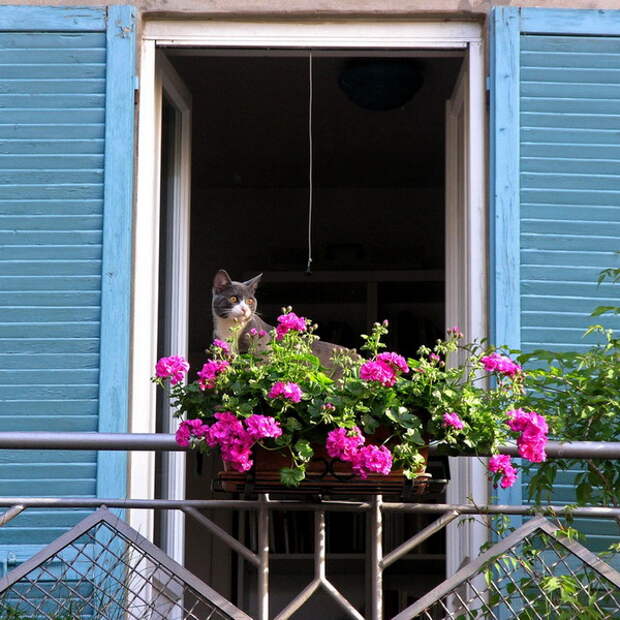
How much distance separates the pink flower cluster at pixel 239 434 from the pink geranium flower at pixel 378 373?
0.68ft

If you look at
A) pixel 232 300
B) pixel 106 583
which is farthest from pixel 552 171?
pixel 106 583

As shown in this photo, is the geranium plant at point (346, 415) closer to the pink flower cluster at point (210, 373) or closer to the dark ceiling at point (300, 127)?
the pink flower cluster at point (210, 373)

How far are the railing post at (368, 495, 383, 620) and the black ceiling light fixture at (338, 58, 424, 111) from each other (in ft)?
7.23

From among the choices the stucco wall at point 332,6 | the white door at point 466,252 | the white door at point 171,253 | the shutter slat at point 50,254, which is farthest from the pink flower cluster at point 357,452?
the stucco wall at point 332,6

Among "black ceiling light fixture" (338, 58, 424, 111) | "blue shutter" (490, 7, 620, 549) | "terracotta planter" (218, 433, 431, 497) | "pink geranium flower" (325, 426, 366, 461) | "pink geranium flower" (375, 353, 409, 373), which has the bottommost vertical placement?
"terracotta planter" (218, 433, 431, 497)

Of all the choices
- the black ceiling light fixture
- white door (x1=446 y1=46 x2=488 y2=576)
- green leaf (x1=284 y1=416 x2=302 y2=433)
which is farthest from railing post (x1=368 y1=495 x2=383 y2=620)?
the black ceiling light fixture

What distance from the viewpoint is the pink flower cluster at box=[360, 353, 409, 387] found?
2627 mm

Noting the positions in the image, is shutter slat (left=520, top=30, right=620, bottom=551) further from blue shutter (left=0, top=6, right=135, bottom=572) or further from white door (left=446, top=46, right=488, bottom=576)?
blue shutter (left=0, top=6, right=135, bottom=572)

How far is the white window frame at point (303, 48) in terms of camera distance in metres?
3.74

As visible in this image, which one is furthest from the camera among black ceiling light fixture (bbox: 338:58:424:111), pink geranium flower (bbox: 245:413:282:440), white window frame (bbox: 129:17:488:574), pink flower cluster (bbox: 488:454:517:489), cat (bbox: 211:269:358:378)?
black ceiling light fixture (bbox: 338:58:424:111)

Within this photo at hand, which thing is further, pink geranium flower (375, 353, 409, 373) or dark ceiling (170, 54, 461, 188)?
dark ceiling (170, 54, 461, 188)

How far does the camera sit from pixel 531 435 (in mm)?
2625

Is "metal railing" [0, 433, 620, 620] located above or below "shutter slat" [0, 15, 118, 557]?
below

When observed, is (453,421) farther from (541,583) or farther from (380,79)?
(380,79)
